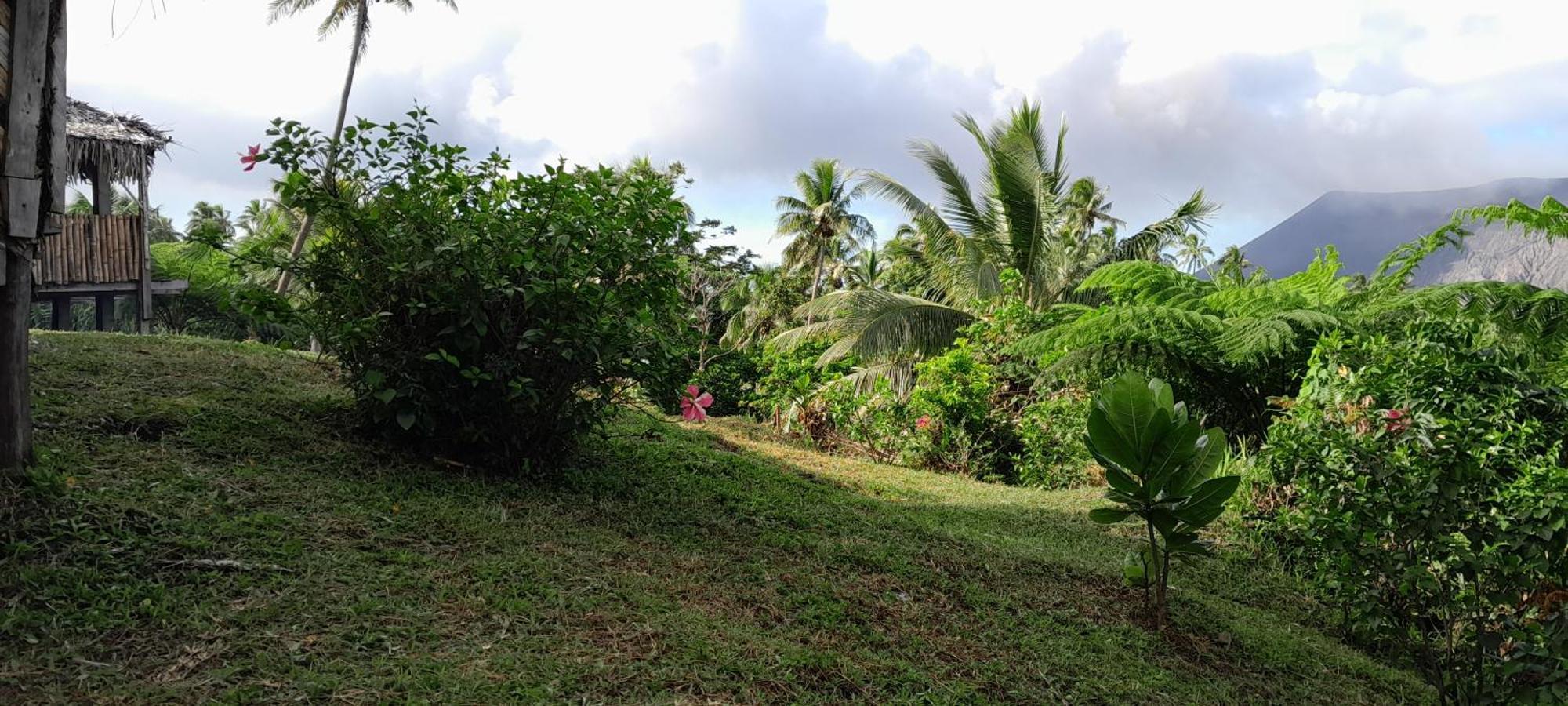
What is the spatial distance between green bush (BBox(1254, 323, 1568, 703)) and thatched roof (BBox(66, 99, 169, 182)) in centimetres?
1328

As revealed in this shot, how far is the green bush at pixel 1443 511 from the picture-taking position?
354 cm

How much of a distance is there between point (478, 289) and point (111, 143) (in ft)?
34.3

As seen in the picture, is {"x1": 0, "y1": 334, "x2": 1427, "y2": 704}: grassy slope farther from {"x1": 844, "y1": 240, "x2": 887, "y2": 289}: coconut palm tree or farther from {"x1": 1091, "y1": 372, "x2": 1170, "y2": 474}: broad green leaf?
{"x1": 844, "y1": 240, "x2": 887, "y2": 289}: coconut palm tree

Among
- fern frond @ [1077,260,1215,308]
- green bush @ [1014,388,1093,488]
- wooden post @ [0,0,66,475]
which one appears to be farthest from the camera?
fern frond @ [1077,260,1215,308]

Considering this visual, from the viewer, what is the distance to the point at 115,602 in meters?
2.73

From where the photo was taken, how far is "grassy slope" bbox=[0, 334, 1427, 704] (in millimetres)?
2598

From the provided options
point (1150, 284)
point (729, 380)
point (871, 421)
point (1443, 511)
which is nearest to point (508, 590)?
point (1443, 511)

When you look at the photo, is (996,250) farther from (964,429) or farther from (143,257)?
(143,257)

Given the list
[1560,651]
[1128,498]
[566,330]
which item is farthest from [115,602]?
[1560,651]

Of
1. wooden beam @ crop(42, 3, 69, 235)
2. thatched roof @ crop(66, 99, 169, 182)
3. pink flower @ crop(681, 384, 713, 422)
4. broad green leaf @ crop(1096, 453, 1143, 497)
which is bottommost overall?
broad green leaf @ crop(1096, 453, 1143, 497)

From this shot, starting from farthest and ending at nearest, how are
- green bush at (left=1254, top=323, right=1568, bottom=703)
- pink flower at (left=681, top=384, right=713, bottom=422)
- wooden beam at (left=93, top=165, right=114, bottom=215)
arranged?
wooden beam at (left=93, top=165, right=114, bottom=215) → pink flower at (left=681, top=384, right=713, bottom=422) → green bush at (left=1254, top=323, right=1568, bottom=703)

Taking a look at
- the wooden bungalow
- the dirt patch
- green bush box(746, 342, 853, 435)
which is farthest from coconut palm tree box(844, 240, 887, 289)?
the dirt patch

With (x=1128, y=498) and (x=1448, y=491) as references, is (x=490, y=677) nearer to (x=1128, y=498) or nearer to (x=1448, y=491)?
(x=1128, y=498)

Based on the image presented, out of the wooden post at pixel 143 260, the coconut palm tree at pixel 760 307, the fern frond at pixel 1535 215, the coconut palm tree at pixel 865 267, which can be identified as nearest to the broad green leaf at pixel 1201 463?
the fern frond at pixel 1535 215
